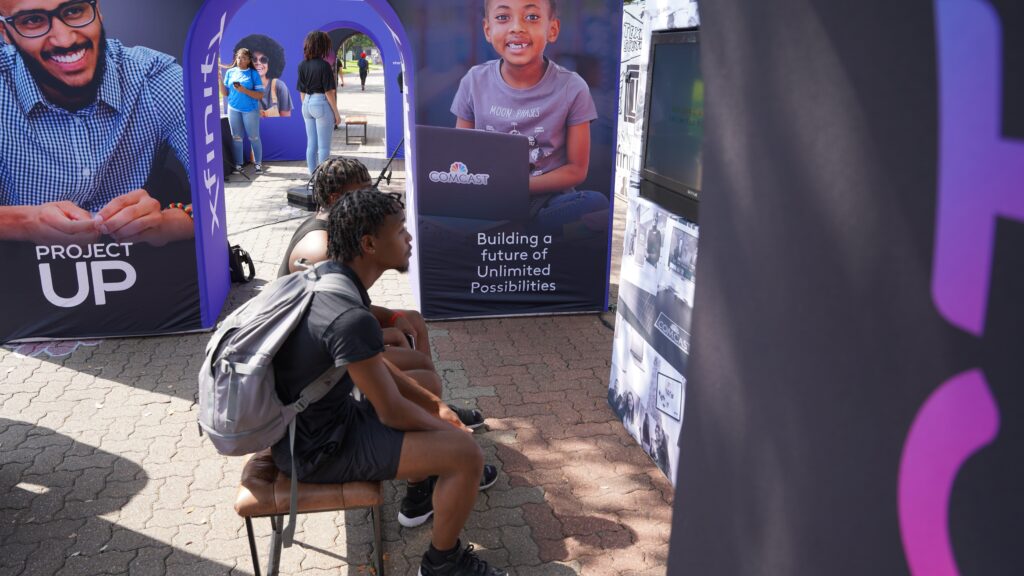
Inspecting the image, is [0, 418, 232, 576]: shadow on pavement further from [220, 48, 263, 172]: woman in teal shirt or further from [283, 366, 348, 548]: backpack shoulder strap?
[220, 48, 263, 172]: woman in teal shirt

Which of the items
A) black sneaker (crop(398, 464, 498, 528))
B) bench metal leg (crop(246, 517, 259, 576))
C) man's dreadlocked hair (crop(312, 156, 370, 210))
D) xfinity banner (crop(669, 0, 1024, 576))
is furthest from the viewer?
man's dreadlocked hair (crop(312, 156, 370, 210))

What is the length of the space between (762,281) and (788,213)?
0.12 metres

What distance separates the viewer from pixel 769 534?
1.19 metres

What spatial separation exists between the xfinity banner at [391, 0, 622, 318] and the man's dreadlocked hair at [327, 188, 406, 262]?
310cm

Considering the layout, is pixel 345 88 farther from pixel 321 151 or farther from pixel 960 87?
pixel 960 87

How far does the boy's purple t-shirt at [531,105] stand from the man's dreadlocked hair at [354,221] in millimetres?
3167

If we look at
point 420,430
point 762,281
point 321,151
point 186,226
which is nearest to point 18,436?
point 186,226

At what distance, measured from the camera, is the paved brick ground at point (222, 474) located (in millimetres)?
3566

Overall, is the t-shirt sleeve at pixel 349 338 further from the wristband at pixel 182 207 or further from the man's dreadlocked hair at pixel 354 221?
the wristband at pixel 182 207

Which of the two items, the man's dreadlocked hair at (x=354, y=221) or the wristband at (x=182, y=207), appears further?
the wristband at (x=182, y=207)

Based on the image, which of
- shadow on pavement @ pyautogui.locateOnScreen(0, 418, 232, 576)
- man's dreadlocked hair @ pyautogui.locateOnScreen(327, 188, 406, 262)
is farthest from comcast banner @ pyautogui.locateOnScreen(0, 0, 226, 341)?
man's dreadlocked hair @ pyautogui.locateOnScreen(327, 188, 406, 262)

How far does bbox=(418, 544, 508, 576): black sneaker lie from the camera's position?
10.7 feet

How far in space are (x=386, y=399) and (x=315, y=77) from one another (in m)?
8.48

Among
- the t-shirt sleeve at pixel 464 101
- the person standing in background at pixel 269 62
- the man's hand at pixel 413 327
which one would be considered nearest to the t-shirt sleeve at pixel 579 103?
the t-shirt sleeve at pixel 464 101
